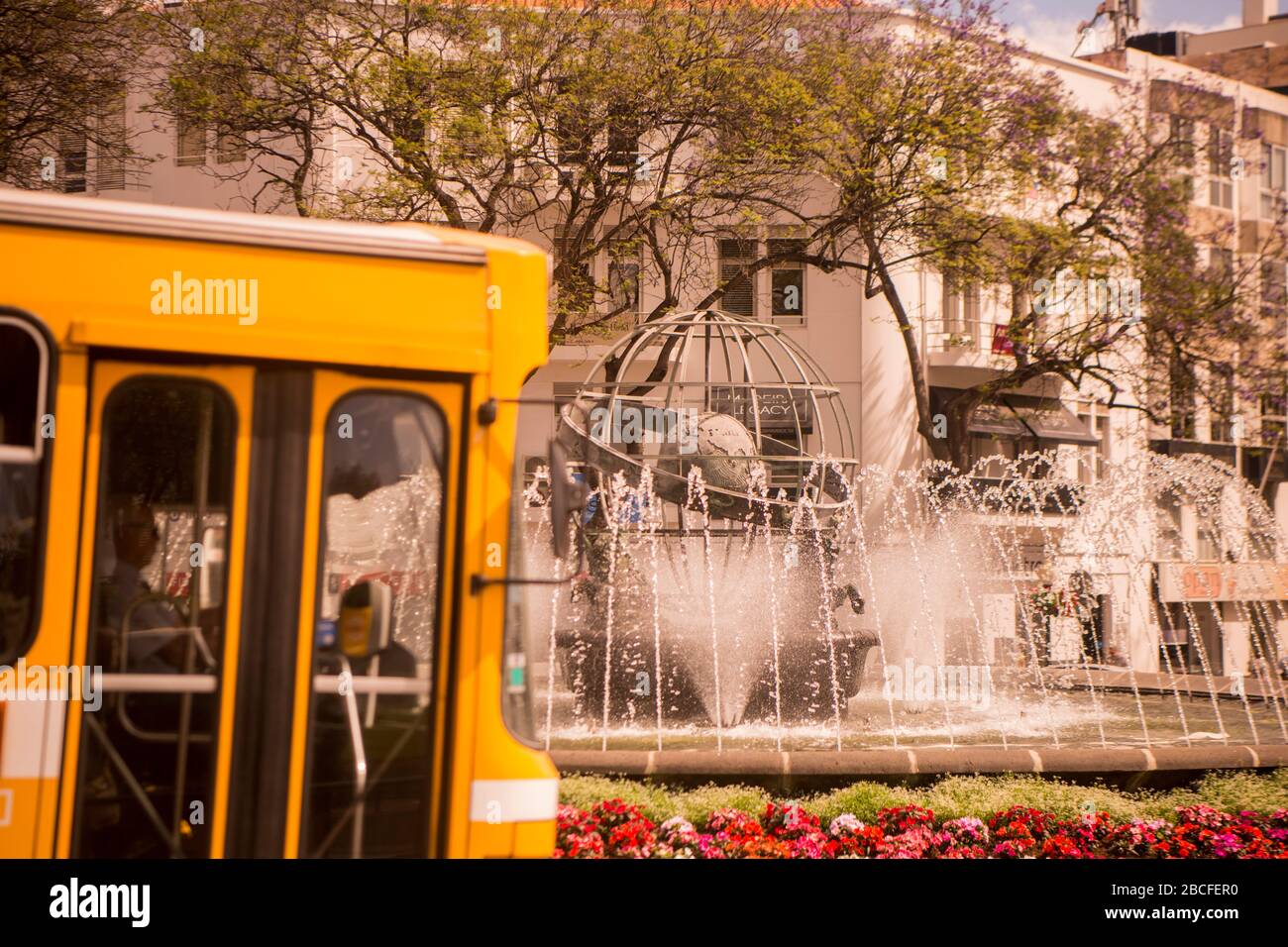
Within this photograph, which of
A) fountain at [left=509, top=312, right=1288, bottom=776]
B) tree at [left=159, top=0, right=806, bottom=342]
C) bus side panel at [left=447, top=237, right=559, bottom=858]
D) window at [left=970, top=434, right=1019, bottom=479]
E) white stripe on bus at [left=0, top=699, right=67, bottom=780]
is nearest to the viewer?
white stripe on bus at [left=0, top=699, right=67, bottom=780]

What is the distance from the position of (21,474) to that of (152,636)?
26.2 inches

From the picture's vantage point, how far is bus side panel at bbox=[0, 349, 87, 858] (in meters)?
4.60

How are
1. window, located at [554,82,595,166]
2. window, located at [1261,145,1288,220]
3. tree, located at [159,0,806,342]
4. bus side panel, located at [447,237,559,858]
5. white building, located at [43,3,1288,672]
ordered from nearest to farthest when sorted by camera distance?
bus side panel, located at [447,237,559,858]
tree, located at [159,0,806,342]
window, located at [554,82,595,166]
white building, located at [43,3,1288,672]
window, located at [1261,145,1288,220]

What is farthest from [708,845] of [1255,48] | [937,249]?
[1255,48]

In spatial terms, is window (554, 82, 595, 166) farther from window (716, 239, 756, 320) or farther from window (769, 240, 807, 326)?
window (769, 240, 807, 326)

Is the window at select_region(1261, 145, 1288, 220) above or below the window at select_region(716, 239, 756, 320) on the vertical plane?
above

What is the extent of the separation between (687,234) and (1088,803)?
13143mm

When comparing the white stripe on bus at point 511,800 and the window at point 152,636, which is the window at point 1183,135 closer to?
the white stripe on bus at point 511,800

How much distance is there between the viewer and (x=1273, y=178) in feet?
136

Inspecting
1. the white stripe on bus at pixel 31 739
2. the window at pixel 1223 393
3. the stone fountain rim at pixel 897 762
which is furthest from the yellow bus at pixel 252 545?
the window at pixel 1223 393

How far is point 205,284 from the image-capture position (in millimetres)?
4949

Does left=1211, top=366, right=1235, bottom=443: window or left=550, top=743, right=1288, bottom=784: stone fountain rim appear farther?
left=1211, top=366, right=1235, bottom=443: window

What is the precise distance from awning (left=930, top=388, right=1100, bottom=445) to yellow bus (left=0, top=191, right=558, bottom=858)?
26206 mm

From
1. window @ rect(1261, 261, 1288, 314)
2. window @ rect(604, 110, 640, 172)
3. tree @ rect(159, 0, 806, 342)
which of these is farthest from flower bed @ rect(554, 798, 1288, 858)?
window @ rect(1261, 261, 1288, 314)
